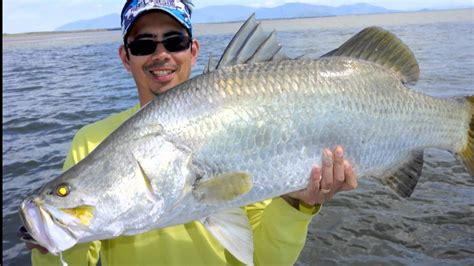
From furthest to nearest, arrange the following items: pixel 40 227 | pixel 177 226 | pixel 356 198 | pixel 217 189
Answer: pixel 356 198
pixel 177 226
pixel 217 189
pixel 40 227

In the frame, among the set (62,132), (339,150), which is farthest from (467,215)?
(62,132)

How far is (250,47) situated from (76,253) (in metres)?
1.51

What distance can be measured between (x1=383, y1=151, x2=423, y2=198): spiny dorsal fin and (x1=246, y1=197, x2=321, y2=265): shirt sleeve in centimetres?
42

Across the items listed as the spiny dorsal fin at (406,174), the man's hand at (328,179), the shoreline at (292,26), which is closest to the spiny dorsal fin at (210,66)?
the man's hand at (328,179)

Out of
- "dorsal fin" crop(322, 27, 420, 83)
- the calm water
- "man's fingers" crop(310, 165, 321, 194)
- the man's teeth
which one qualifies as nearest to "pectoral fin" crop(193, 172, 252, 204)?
"man's fingers" crop(310, 165, 321, 194)

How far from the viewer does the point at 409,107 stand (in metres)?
2.54

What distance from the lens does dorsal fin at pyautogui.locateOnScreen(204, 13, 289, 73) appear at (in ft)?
7.88

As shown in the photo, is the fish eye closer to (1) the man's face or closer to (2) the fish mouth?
(2) the fish mouth

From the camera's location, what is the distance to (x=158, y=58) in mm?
3139

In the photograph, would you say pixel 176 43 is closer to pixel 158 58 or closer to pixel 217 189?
pixel 158 58

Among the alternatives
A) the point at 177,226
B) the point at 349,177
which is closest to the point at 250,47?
the point at 349,177

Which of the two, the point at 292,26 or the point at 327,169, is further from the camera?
the point at 292,26

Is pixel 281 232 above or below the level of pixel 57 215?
below

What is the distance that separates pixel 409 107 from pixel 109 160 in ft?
4.98
